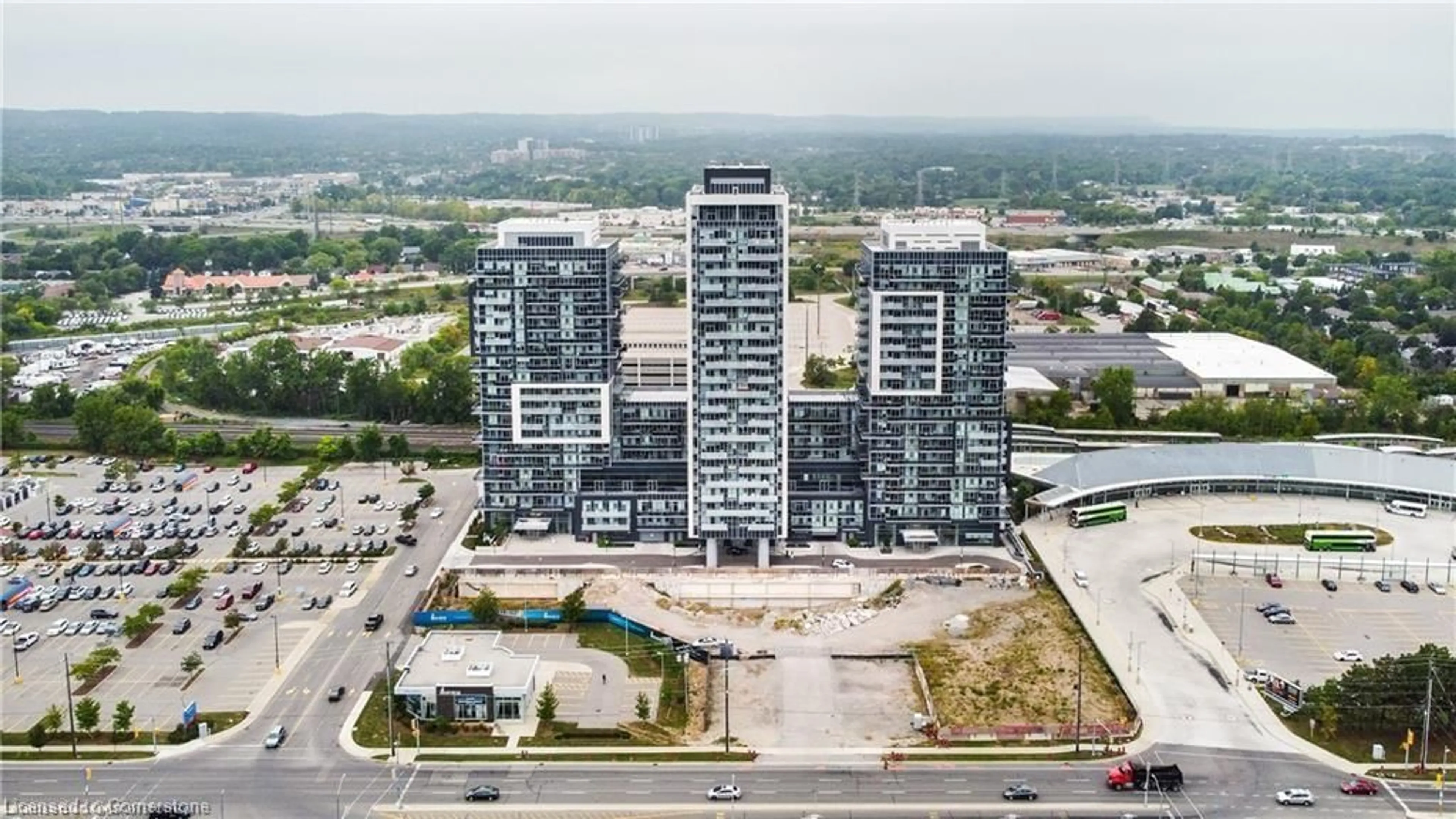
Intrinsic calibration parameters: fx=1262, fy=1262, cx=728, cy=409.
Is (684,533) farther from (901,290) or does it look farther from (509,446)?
(901,290)

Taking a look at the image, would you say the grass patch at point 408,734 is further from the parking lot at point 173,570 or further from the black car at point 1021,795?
the black car at point 1021,795

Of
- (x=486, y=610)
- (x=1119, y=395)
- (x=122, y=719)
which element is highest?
(x=1119, y=395)

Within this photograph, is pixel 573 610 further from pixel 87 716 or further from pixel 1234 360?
pixel 1234 360

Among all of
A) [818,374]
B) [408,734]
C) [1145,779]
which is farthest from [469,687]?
[818,374]

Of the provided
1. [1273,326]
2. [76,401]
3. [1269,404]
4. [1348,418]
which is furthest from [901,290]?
[1273,326]

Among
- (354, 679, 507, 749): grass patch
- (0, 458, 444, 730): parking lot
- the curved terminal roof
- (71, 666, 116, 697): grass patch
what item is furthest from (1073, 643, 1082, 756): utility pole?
(71, 666, 116, 697): grass patch

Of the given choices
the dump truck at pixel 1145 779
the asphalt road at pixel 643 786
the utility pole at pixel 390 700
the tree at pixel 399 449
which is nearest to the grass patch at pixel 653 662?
the asphalt road at pixel 643 786
